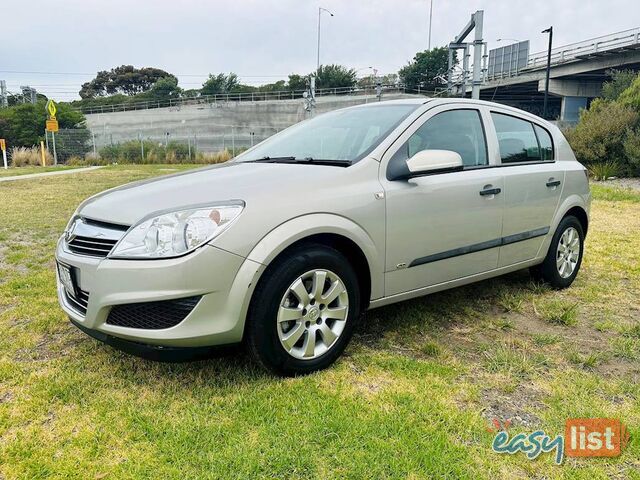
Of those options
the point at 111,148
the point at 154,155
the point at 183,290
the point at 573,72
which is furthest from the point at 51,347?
the point at 573,72

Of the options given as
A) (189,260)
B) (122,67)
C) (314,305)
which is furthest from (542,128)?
(122,67)

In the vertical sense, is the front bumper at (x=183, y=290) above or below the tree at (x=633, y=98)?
below

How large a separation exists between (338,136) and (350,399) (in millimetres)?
1807

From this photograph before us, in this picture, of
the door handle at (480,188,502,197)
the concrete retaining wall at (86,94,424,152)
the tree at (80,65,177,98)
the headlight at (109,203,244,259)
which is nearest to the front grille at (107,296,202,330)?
the headlight at (109,203,244,259)

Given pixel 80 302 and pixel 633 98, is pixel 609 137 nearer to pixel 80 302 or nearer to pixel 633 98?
pixel 633 98

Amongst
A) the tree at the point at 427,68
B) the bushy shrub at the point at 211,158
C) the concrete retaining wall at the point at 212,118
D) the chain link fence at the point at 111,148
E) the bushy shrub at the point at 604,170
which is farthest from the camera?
the tree at the point at 427,68

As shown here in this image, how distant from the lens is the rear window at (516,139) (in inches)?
155

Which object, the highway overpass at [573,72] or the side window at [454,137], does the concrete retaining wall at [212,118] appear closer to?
the highway overpass at [573,72]

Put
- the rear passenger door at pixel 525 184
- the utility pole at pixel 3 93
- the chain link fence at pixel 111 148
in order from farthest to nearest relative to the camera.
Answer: the utility pole at pixel 3 93 < the chain link fence at pixel 111 148 < the rear passenger door at pixel 525 184

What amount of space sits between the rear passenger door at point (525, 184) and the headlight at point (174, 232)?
7.47 ft

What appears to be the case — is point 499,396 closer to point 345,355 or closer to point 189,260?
point 345,355

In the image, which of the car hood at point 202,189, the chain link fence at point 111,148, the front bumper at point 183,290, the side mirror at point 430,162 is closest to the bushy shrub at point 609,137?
the side mirror at point 430,162

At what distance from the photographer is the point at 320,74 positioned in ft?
219

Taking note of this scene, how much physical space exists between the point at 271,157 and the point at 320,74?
66487mm
